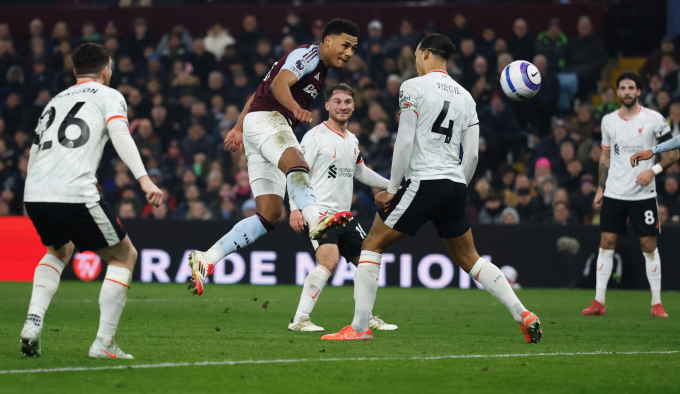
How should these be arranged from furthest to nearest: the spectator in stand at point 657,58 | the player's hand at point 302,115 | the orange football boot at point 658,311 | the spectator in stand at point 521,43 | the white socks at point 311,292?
1. the spectator in stand at point 521,43
2. the spectator in stand at point 657,58
3. the orange football boot at point 658,311
4. the white socks at point 311,292
5. the player's hand at point 302,115

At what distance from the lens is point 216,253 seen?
768cm

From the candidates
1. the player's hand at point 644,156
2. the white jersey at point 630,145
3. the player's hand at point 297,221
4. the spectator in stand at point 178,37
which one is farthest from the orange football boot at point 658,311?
the spectator in stand at point 178,37

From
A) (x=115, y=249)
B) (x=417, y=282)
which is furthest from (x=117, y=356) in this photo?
(x=417, y=282)

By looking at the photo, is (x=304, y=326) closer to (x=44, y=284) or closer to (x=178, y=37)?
(x=44, y=284)

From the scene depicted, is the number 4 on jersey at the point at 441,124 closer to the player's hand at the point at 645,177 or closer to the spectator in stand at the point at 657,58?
the player's hand at the point at 645,177

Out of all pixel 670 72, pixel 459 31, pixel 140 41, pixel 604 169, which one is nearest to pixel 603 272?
pixel 604 169

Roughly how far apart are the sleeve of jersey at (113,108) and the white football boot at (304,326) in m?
3.19

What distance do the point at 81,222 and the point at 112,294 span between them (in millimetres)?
516

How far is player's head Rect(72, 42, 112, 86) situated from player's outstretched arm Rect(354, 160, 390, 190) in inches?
131

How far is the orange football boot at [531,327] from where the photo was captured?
736 cm

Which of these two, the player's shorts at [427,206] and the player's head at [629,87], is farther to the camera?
the player's head at [629,87]

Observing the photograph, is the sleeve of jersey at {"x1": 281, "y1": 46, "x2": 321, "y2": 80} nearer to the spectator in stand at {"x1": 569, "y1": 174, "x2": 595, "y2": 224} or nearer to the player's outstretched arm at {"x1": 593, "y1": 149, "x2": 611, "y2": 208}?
the player's outstretched arm at {"x1": 593, "y1": 149, "x2": 611, "y2": 208}

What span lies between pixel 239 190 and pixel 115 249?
1197 cm

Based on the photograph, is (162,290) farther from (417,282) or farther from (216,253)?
(216,253)
